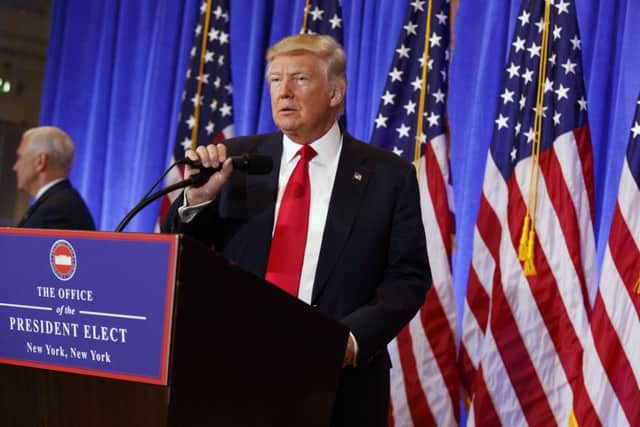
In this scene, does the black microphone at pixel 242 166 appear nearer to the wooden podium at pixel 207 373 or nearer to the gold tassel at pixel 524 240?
the wooden podium at pixel 207 373

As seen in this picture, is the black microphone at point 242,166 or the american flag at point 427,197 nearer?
the black microphone at point 242,166

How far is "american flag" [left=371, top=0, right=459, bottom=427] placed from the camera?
4375 mm

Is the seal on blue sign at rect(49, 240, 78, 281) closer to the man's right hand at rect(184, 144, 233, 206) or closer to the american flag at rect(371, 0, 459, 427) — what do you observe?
the man's right hand at rect(184, 144, 233, 206)

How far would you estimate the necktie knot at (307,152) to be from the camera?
2.70 metres

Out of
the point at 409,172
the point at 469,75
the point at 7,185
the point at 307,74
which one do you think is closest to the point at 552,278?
the point at 469,75

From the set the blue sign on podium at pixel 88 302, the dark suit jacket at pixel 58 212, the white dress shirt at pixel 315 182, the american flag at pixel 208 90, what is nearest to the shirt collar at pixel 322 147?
the white dress shirt at pixel 315 182

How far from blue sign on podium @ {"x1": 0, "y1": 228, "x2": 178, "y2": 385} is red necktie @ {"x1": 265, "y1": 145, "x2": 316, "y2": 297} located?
90cm

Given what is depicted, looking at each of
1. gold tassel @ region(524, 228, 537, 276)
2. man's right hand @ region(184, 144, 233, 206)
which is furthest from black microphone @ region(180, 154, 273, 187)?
gold tassel @ region(524, 228, 537, 276)

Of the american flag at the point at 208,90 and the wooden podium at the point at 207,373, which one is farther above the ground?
the american flag at the point at 208,90

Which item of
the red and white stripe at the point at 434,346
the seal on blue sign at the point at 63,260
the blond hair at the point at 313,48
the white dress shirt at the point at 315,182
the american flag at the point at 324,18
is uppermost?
the american flag at the point at 324,18

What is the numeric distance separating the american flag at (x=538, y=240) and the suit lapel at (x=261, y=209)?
5.59 ft

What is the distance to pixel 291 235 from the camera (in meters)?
2.58

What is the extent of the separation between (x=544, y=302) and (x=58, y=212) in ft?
7.54

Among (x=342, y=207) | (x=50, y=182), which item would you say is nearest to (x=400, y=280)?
(x=342, y=207)
